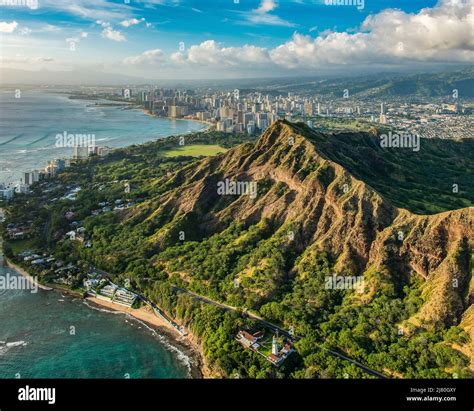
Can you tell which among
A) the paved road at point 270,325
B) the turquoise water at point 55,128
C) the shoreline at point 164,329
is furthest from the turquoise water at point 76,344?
the turquoise water at point 55,128

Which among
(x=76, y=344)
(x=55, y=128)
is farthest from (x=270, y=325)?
(x=55, y=128)

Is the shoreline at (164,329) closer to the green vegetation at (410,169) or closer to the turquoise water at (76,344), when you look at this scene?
the turquoise water at (76,344)

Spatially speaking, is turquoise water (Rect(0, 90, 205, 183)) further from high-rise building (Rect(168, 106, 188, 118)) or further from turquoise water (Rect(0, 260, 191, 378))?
turquoise water (Rect(0, 260, 191, 378))

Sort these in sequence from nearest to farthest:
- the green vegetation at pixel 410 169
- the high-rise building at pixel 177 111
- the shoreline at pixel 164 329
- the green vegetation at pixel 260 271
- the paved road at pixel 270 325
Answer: the paved road at pixel 270 325
the green vegetation at pixel 260 271
the shoreline at pixel 164 329
the green vegetation at pixel 410 169
the high-rise building at pixel 177 111

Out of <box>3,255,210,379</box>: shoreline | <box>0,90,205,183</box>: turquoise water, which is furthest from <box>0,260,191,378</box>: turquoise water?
<box>0,90,205,183</box>: turquoise water

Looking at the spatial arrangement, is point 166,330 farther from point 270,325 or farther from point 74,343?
point 270,325
